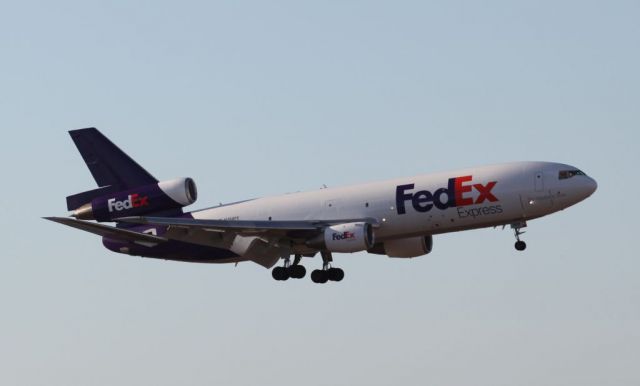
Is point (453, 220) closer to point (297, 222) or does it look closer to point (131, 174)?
point (297, 222)

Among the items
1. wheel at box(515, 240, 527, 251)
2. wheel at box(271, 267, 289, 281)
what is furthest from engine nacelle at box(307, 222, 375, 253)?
wheel at box(515, 240, 527, 251)

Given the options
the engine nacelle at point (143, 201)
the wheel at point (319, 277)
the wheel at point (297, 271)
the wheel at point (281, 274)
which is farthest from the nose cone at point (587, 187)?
the engine nacelle at point (143, 201)

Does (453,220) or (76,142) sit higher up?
(76,142)

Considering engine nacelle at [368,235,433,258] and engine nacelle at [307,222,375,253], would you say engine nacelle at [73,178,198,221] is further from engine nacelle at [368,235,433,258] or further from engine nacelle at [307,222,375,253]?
engine nacelle at [368,235,433,258]

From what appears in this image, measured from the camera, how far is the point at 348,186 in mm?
81875

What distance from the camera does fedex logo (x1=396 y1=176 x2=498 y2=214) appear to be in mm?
77500

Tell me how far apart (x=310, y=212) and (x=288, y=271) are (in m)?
3.58

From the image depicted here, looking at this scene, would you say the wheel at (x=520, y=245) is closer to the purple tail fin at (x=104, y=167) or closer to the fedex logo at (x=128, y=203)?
the fedex logo at (x=128, y=203)

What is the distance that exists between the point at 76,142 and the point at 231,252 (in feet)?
40.4

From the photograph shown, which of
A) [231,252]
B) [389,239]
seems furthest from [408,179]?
[231,252]

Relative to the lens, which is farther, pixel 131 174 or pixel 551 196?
pixel 131 174

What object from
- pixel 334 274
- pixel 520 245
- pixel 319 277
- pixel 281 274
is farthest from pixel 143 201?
pixel 520 245

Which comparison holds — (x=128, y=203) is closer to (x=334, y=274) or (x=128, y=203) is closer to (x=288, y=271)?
(x=288, y=271)

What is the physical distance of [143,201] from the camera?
84062mm
